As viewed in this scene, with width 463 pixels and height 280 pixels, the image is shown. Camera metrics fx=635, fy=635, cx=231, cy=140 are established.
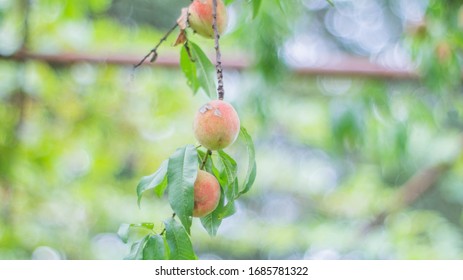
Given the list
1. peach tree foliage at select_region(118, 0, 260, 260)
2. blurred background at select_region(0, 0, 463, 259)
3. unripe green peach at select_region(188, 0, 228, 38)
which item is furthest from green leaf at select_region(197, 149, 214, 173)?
blurred background at select_region(0, 0, 463, 259)

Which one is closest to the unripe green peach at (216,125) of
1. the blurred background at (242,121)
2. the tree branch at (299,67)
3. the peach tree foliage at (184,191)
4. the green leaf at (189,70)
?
the peach tree foliage at (184,191)

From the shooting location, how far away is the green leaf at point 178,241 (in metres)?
0.44

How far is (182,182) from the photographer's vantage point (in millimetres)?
415

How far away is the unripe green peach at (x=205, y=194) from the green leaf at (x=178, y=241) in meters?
0.02

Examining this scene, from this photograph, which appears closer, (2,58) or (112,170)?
(2,58)

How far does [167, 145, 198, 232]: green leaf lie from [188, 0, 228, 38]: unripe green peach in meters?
0.12

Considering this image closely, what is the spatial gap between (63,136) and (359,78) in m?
0.85

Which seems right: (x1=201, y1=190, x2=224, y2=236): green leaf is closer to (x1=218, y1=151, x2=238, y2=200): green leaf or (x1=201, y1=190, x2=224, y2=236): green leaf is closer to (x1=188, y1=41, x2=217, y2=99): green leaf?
(x1=218, y1=151, x2=238, y2=200): green leaf

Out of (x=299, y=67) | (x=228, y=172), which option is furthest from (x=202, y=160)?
(x=299, y=67)

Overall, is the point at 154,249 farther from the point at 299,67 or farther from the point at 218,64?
the point at 299,67
